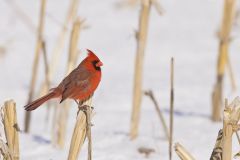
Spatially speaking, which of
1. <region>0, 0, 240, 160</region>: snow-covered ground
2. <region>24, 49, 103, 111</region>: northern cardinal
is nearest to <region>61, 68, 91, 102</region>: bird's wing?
<region>24, 49, 103, 111</region>: northern cardinal

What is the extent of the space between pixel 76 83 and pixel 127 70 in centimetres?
391

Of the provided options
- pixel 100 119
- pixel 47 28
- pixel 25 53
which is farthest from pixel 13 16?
pixel 100 119

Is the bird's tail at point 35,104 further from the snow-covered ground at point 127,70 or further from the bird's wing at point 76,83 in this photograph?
the snow-covered ground at point 127,70

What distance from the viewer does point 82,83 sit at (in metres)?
2.78

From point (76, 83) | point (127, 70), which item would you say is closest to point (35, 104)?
point (76, 83)

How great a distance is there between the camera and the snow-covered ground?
3.99 metres

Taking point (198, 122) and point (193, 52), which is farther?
point (193, 52)

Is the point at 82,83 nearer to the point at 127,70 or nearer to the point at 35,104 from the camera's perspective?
the point at 35,104

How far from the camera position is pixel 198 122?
4699 mm

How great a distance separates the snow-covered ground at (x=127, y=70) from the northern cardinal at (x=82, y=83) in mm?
624

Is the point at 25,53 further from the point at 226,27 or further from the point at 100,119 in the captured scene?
the point at 226,27

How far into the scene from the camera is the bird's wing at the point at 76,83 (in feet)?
→ 9.09

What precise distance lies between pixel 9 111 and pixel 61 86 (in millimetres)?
484

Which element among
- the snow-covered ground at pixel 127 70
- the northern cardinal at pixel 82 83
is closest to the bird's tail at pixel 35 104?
the northern cardinal at pixel 82 83
